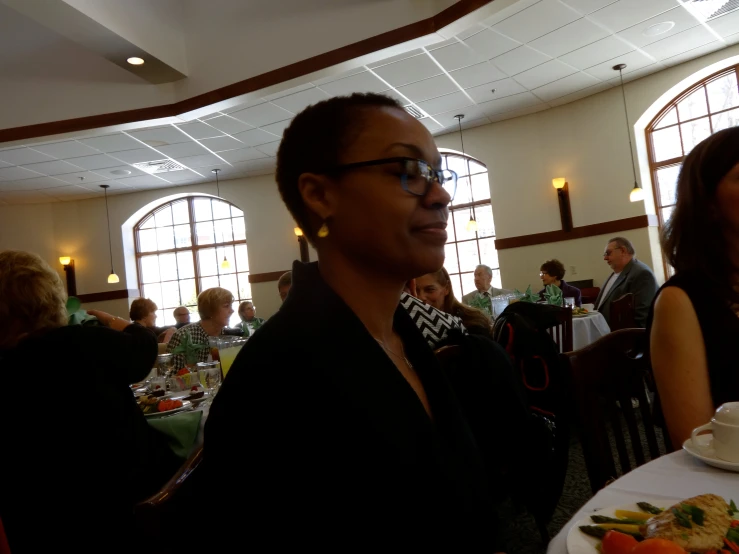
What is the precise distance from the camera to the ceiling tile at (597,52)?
5629 millimetres

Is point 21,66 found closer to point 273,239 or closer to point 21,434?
point 273,239

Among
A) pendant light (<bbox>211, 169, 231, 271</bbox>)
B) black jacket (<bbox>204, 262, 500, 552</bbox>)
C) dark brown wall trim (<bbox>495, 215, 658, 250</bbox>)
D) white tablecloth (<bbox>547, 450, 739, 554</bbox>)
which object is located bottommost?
white tablecloth (<bbox>547, 450, 739, 554</bbox>)

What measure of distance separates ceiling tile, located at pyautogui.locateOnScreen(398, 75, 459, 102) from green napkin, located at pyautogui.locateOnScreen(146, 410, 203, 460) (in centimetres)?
517

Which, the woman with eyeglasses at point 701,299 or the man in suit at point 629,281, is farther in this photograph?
the man in suit at point 629,281

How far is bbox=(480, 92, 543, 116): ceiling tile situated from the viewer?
7027 millimetres

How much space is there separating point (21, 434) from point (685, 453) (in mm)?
1584

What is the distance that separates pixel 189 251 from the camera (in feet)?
34.7

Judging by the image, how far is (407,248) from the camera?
80cm

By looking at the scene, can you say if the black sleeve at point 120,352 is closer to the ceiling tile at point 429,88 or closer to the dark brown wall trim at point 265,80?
the dark brown wall trim at point 265,80

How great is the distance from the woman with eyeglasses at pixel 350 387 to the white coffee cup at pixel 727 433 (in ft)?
1.31

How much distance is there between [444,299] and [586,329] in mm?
2154

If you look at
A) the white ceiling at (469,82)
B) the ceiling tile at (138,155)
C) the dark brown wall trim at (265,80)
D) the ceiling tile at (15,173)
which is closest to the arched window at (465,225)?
the white ceiling at (469,82)

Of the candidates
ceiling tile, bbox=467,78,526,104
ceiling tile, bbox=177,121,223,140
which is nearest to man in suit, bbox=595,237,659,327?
ceiling tile, bbox=467,78,526,104

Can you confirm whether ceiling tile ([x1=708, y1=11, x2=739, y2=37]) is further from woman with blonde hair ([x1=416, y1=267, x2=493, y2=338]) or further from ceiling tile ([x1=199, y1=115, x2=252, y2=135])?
ceiling tile ([x1=199, y1=115, x2=252, y2=135])
